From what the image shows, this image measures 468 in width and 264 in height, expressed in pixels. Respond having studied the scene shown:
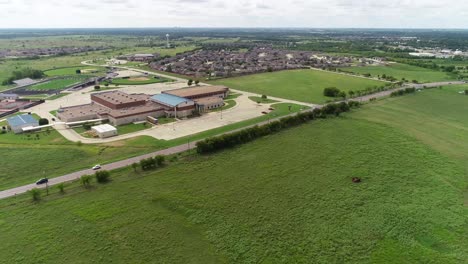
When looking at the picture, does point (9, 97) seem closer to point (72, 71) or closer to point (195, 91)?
point (72, 71)

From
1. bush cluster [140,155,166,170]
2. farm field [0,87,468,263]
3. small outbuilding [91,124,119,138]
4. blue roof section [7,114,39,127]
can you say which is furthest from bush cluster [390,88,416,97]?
blue roof section [7,114,39,127]

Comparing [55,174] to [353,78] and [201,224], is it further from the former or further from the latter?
[353,78]

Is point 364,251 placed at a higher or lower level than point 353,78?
lower

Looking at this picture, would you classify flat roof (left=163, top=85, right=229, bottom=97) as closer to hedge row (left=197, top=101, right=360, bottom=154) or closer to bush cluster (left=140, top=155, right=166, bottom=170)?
hedge row (left=197, top=101, right=360, bottom=154)

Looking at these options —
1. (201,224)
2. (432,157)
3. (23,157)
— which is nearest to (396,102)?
(432,157)

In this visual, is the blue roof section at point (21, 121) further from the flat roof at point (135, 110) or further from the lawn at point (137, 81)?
the lawn at point (137, 81)

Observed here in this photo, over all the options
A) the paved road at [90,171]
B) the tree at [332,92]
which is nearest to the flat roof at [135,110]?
the paved road at [90,171]
